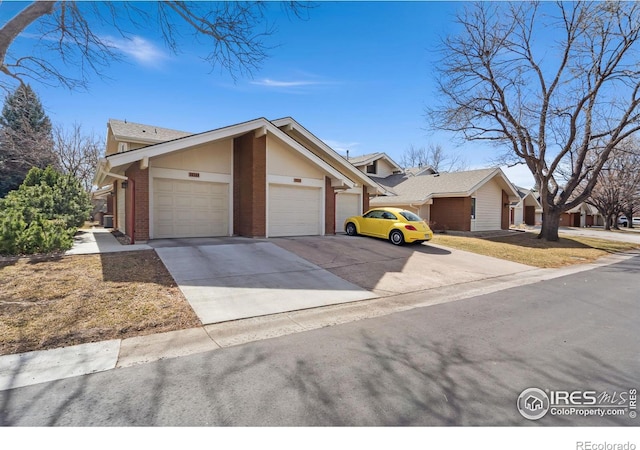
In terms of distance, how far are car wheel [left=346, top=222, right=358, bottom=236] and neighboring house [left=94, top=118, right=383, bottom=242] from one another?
3.32ft

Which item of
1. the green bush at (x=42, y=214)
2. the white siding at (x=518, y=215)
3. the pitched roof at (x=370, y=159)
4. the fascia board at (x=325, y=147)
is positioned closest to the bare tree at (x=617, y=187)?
the white siding at (x=518, y=215)

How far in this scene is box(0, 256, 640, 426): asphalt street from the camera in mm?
2727

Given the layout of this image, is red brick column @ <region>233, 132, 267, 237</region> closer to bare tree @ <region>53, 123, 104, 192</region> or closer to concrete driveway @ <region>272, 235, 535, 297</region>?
concrete driveway @ <region>272, 235, 535, 297</region>

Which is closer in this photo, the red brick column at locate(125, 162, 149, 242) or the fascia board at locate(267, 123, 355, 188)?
the red brick column at locate(125, 162, 149, 242)

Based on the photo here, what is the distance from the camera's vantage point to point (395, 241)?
532 inches

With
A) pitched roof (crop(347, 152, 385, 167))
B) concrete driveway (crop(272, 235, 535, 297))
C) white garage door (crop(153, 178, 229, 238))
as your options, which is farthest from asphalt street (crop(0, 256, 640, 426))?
pitched roof (crop(347, 152, 385, 167))

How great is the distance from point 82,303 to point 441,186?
907 inches

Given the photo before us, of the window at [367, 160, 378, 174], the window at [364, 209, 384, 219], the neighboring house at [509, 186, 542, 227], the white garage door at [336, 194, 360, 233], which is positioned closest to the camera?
the window at [364, 209, 384, 219]

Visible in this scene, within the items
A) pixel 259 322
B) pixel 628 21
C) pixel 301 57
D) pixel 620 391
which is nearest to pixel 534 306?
pixel 620 391

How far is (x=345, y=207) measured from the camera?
18094 millimetres

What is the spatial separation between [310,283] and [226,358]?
3810 mm

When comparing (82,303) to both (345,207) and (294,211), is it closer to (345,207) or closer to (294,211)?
(294,211)

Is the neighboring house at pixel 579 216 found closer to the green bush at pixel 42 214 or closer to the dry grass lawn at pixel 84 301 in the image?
the dry grass lawn at pixel 84 301
